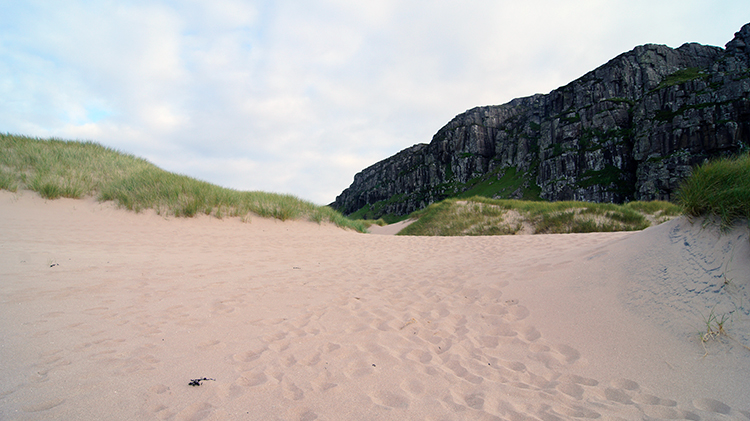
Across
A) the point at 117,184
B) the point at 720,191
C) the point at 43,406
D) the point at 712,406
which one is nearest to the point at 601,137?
the point at 720,191

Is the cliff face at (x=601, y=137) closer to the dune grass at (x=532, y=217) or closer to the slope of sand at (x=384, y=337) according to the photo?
the dune grass at (x=532, y=217)

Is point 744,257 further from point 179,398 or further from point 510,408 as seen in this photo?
point 179,398

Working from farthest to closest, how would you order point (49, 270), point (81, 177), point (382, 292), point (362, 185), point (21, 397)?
point (362, 185)
point (81, 177)
point (382, 292)
point (49, 270)
point (21, 397)

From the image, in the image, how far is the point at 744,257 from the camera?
133 inches

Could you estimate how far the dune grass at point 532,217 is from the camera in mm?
16188

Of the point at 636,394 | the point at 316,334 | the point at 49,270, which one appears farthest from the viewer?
the point at 49,270

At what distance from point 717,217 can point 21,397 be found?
733 centimetres

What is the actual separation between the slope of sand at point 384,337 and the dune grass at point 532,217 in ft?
38.2

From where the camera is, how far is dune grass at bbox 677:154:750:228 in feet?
12.5

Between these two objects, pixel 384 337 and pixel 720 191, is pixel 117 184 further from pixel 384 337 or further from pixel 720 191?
pixel 720 191

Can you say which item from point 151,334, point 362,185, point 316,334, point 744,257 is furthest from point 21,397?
point 362,185

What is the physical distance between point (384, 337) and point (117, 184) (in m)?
14.1

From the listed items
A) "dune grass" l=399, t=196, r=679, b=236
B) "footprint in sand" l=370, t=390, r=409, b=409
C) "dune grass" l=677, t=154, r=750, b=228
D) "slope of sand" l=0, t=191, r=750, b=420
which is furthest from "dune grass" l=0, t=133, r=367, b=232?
"dune grass" l=677, t=154, r=750, b=228

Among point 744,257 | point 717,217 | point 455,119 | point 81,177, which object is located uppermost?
point 455,119
